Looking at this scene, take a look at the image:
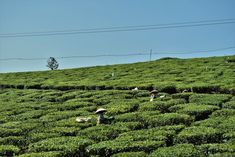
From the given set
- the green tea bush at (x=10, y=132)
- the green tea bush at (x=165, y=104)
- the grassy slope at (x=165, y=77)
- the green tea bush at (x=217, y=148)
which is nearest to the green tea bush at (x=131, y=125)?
the green tea bush at (x=165, y=104)

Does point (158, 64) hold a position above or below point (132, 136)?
above

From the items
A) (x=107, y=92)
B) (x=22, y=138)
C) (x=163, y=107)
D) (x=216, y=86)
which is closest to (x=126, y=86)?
(x=107, y=92)

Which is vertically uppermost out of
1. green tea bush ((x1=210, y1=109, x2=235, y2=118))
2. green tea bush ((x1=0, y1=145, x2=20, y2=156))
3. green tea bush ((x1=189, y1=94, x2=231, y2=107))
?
green tea bush ((x1=189, y1=94, x2=231, y2=107))

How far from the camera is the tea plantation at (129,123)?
12914 mm

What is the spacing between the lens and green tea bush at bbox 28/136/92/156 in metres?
13.3

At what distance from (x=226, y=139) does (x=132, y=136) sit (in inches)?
117

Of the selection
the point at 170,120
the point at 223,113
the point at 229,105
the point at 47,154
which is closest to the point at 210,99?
the point at 229,105

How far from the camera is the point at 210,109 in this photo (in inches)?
675

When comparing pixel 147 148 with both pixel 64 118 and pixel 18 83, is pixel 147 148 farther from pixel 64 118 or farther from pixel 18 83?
pixel 18 83

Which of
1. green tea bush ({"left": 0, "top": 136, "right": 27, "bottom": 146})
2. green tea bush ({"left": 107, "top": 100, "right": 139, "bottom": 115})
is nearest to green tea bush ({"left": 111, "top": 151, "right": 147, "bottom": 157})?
green tea bush ({"left": 0, "top": 136, "right": 27, "bottom": 146})

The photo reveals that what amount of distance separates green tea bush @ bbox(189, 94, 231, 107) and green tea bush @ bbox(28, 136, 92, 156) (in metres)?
6.82

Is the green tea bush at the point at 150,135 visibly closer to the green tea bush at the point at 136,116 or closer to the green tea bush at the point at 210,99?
the green tea bush at the point at 136,116

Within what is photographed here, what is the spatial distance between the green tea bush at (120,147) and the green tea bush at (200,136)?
2.29ft

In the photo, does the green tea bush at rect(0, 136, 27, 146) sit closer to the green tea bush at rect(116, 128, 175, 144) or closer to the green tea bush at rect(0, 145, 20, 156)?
the green tea bush at rect(0, 145, 20, 156)
